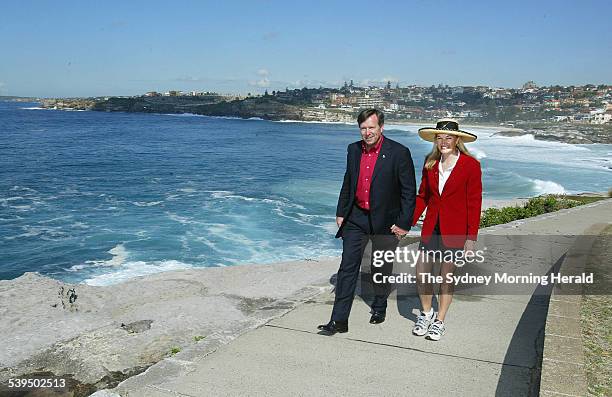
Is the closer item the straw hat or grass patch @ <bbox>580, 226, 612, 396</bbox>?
grass patch @ <bbox>580, 226, 612, 396</bbox>

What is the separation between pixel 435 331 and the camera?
446cm

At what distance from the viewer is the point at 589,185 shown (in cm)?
3177

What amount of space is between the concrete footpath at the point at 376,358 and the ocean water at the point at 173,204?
31.6 feet

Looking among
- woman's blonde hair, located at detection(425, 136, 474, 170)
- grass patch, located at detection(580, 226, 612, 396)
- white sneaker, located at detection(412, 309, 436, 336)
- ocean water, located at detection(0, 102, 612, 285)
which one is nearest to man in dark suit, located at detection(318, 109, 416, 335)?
woman's blonde hair, located at detection(425, 136, 474, 170)

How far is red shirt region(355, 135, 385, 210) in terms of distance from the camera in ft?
15.2

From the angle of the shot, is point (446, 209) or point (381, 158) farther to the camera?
point (381, 158)

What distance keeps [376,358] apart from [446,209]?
127 centimetres

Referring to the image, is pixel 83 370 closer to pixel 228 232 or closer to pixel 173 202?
pixel 228 232

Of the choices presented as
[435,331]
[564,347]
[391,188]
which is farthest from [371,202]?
[564,347]

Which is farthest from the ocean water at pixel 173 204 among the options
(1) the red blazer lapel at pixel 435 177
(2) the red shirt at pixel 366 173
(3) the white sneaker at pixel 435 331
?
(1) the red blazer lapel at pixel 435 177

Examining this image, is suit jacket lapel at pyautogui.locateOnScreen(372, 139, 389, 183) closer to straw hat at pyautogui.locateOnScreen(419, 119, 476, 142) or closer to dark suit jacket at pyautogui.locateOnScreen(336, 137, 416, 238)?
dark suit jacket at pyautogui.locateOnScreen(336, 137, 416, 238)

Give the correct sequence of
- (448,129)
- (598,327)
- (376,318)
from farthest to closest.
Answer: (376,318), (448,129), (598,327)

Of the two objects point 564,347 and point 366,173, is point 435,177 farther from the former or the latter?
point 564,347

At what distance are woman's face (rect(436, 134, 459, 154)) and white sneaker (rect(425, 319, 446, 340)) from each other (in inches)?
53.9
